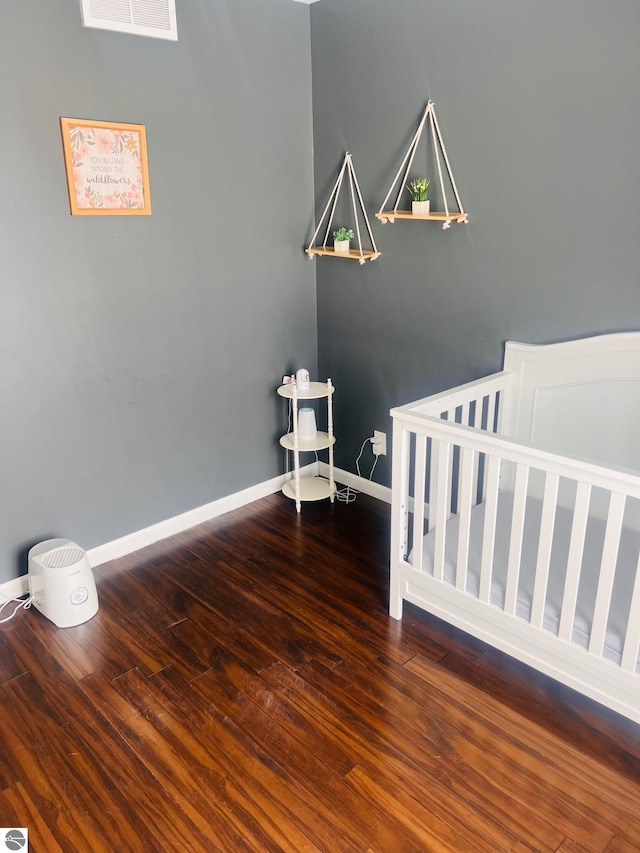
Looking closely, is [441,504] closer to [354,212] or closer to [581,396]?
[581,396]

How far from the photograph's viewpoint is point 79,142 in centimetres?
244

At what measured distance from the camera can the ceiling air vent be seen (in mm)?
2340

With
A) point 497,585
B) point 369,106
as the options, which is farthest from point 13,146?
point 497,585

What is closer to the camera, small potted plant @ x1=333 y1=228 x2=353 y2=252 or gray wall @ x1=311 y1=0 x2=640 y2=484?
gray wall @ x1=311 y1=0 x2=640 y2=484

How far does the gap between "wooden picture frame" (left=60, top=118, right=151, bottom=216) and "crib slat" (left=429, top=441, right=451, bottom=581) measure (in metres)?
1.56

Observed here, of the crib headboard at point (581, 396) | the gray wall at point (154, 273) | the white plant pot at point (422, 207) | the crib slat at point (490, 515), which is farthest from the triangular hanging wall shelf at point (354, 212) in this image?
the crib slat at point (490, 515)

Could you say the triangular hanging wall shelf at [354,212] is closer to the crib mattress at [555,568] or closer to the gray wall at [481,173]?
the gray wall at [481,173]

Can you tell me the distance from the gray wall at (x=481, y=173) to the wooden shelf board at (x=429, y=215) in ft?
0.19

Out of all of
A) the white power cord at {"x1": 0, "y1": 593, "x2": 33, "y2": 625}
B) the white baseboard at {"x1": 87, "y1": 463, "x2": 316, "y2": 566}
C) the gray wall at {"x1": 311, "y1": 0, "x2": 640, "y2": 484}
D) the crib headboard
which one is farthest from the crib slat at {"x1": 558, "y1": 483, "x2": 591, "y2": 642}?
the white power cord at {"x1": 0, "y1": 593, "x2": 33, "y2": 625}

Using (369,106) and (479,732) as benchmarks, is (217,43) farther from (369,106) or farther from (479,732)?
(479,732)

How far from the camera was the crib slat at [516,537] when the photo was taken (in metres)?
1.97

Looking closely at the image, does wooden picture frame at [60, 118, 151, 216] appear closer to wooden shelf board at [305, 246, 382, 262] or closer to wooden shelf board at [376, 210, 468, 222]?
wooden shelf board at [305, 246, 382, 262]

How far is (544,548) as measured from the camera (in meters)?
1.94

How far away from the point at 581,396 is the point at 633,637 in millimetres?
956
